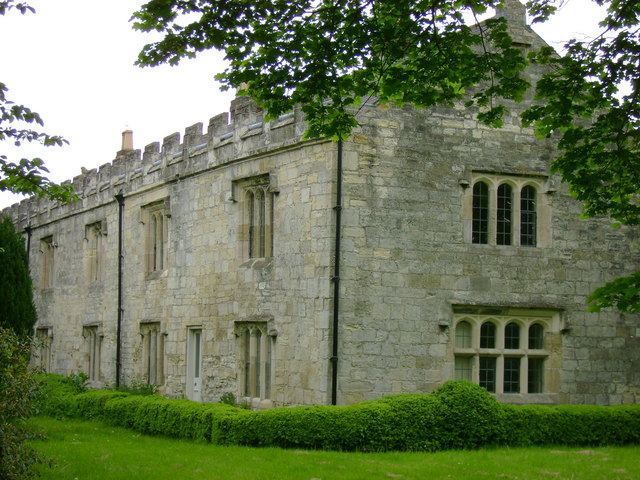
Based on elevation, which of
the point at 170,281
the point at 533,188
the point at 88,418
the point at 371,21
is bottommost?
the point at 88,418

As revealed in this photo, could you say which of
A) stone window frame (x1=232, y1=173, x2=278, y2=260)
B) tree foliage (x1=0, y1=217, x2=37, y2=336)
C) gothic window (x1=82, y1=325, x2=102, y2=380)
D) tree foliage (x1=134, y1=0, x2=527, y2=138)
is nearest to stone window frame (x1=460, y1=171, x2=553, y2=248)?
stone window frame (x1=232, y1=173, x2=278, y2=260)

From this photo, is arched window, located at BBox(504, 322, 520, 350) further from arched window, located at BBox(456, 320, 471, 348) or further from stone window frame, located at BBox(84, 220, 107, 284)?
stone window frame, located at BBox(84, 220, 107, 284)

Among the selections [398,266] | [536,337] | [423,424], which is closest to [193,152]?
[398,266]

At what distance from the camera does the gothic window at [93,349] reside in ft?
91.4

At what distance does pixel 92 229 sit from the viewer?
95.5ft

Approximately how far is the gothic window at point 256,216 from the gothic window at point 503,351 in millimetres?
4455

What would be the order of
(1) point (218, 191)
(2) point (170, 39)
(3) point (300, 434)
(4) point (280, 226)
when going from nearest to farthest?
1. (2) point (170, 39)
2. (3) point (300, 434)
3. (4) point (280, 226)
4. (1) point (218, 191)

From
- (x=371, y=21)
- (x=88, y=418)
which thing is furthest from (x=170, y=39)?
(x=88, y=418)

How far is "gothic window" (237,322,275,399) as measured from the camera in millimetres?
19141

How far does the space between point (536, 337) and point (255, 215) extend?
253 inches

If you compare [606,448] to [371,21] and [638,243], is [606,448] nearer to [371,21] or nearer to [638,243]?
[638,243]

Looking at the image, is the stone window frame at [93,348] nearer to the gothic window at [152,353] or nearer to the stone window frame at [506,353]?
the gothic window at [152,353]

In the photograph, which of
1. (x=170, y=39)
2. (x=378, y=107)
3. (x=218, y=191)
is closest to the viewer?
(x=170, y=39)

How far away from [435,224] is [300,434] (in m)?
4.91
